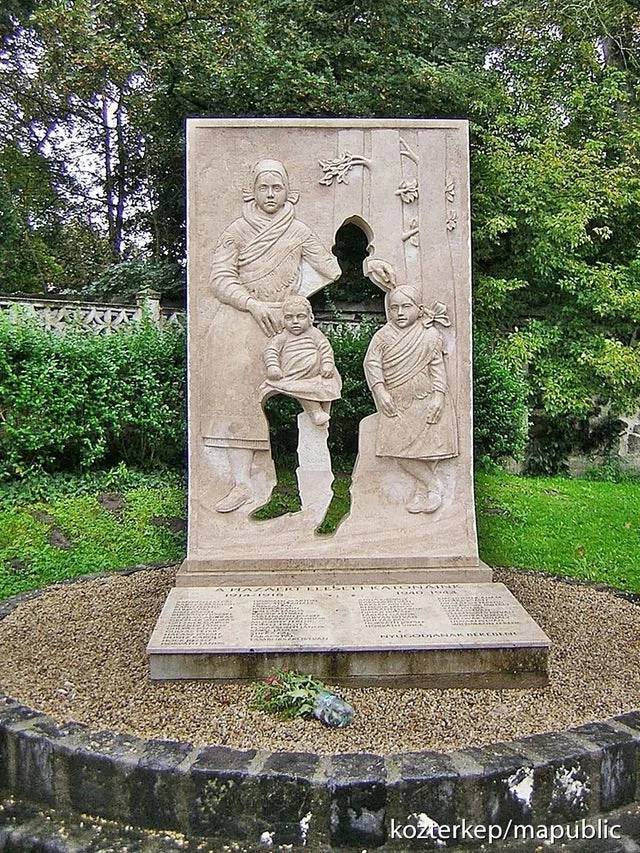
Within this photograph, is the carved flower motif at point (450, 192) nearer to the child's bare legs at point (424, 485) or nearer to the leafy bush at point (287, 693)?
the child's bare legs at point (424, 485)

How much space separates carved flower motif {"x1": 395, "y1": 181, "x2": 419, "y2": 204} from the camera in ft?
13.3

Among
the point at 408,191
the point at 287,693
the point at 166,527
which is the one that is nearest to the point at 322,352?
the point at 408,191

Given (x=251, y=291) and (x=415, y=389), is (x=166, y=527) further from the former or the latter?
(x=415, y=389)

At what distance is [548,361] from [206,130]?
638cm

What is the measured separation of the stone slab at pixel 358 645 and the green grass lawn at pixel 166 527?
2.25 m

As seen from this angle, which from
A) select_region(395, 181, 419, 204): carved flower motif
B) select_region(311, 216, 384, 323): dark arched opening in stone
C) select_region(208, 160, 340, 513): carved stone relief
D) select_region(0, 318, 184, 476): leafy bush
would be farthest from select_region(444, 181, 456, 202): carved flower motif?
select_region(311, 216, 384, 323): dark arched opening in stone

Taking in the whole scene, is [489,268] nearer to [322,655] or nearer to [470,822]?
[322,655]

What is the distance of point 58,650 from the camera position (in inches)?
142

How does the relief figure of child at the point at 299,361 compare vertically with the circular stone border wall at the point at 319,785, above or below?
above

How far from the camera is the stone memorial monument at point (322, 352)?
399 cm

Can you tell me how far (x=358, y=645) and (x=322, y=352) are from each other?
1.65 meters

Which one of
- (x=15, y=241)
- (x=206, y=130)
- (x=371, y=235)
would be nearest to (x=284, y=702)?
(x=371, y=235)

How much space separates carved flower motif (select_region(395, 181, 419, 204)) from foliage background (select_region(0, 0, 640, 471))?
486 cm

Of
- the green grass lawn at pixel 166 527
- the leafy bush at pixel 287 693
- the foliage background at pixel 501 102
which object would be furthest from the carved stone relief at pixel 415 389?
the foliage background at pixel 501 102
